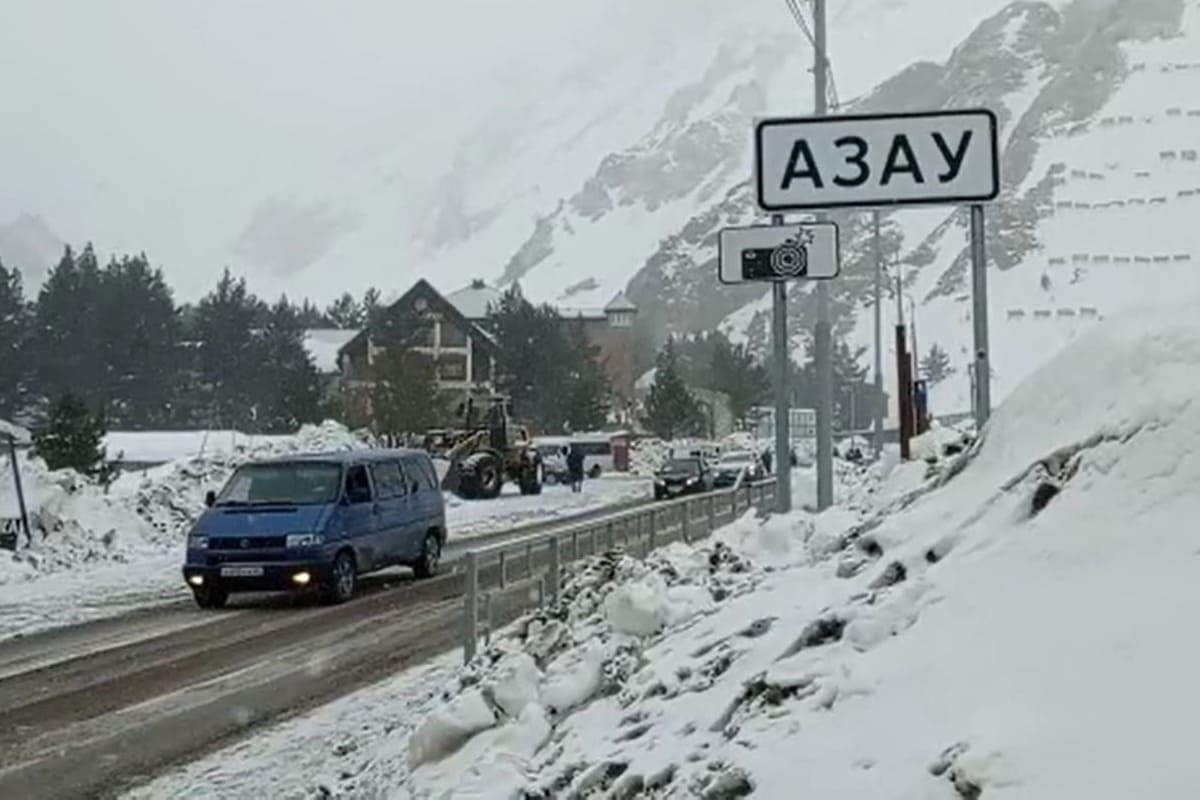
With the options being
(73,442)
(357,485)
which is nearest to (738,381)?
(73,442)

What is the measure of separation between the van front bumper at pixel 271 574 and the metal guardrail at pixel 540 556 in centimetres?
401

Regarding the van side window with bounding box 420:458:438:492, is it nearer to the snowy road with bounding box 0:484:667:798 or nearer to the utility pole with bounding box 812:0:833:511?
the snowy road with bounding box 0:484:667:798

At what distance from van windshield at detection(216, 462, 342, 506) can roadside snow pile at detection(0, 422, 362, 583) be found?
204 inches

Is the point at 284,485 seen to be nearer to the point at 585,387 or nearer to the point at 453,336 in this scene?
the point at 585,387

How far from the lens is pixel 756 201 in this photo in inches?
329

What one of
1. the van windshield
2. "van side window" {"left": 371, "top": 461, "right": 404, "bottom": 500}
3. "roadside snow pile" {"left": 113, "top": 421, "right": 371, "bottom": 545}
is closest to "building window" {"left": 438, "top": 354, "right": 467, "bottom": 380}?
"roadside snow pile" {"left": 113, "top": 421, "right": 371, "bottom": 545}

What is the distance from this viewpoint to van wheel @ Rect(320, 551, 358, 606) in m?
18.0

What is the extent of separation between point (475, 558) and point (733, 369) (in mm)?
95695

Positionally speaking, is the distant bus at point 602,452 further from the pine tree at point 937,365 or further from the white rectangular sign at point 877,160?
the white rectangular sign at point 877,160

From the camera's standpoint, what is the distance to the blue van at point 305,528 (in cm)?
1784

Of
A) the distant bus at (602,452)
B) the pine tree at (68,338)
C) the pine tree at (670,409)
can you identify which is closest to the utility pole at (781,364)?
the distant bus at (602,452)

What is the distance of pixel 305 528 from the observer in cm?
1792

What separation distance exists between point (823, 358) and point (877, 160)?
688 centimetres

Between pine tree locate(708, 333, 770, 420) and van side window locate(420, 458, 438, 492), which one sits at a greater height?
pine tree locate(708, 333, 770, 420)
